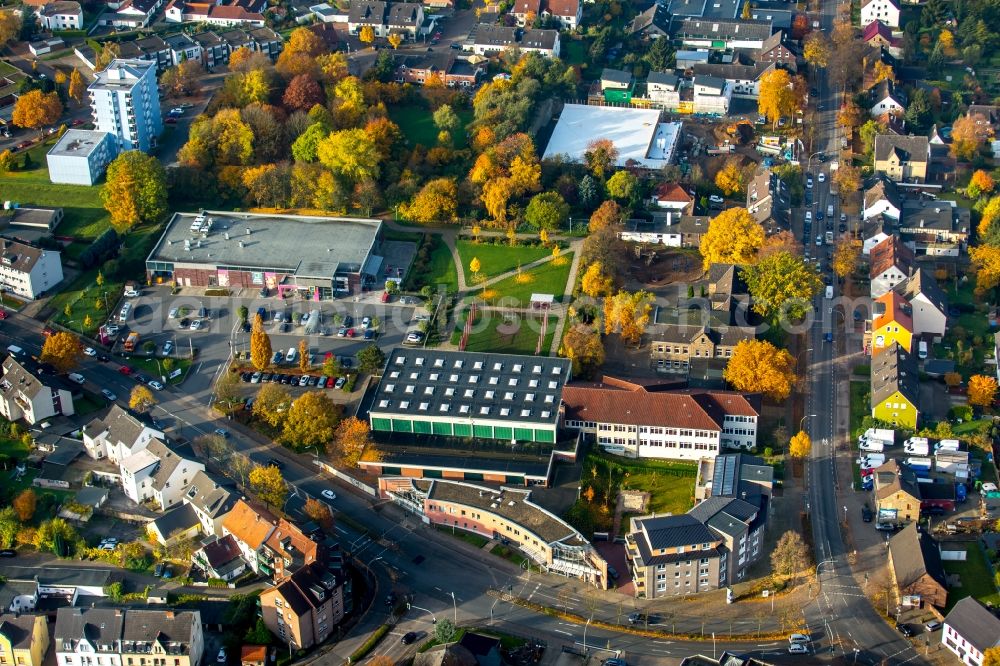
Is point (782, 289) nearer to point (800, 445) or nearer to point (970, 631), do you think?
point (800, 445)

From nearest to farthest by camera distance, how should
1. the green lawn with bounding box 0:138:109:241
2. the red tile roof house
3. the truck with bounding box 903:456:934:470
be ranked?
the truck with bounding box 903:456:934:470 → the green lawn with bounding box 0:138:109:241 → the red tile roof house

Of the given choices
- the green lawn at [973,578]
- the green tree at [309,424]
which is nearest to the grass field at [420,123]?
the green tree at [309,424]

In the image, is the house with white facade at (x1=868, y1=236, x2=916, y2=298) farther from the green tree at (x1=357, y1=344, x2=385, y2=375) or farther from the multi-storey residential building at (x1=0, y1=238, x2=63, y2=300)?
the multi-storey residential building at (x1=0, y1=238, x2=63, y2=300)

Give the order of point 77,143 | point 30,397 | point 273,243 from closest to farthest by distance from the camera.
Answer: point 30,397 → point 273,243 → point 77,143

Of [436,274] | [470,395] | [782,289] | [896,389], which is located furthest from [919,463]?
[436,274]

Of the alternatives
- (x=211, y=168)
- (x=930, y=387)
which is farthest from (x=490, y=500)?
(x=211, y=168)

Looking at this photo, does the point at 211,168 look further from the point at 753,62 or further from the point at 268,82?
the point at 753,62

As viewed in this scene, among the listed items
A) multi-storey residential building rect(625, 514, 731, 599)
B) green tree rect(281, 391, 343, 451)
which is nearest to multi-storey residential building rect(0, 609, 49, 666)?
green tree rect(281, 391, 343, 451)
